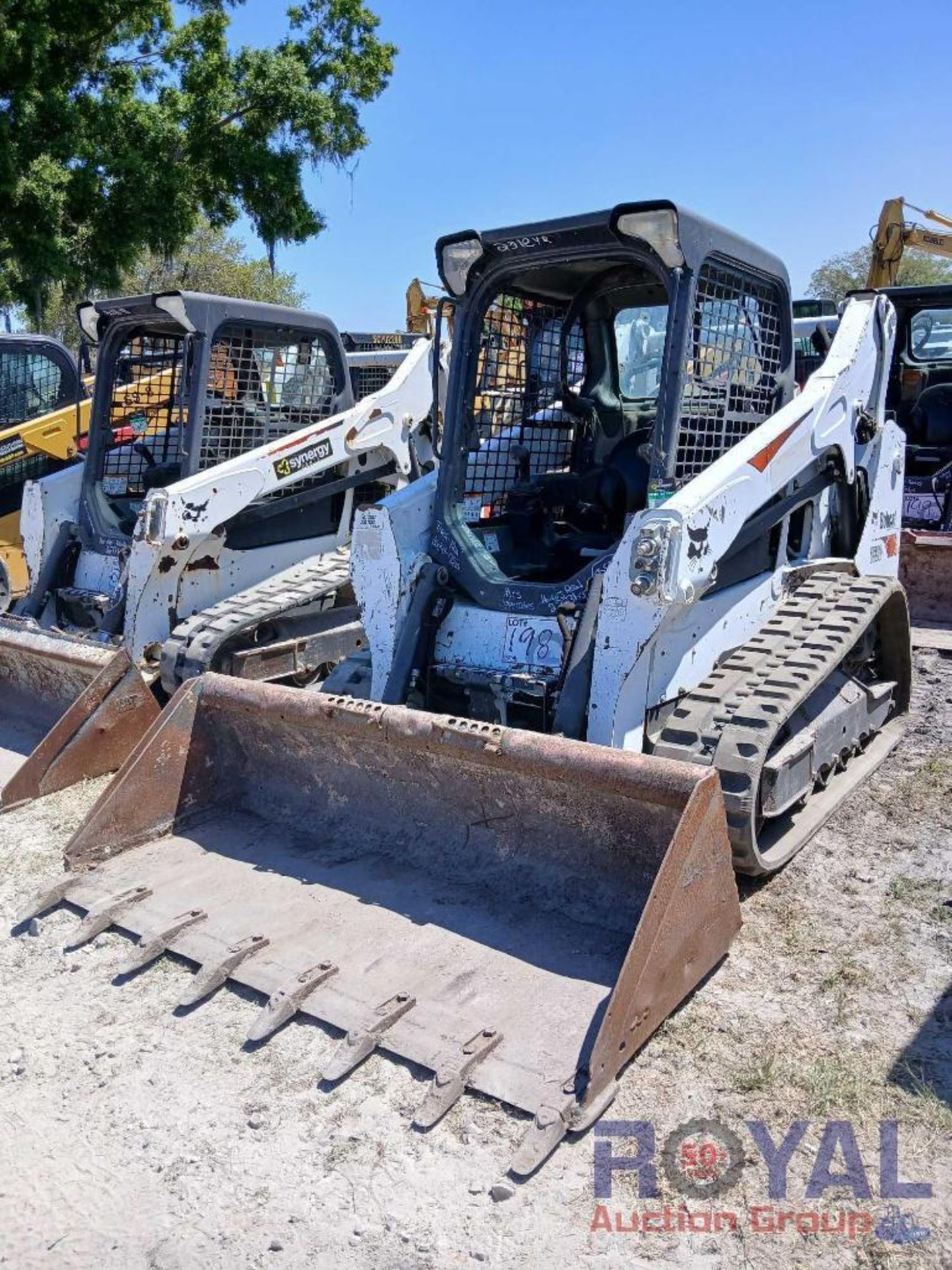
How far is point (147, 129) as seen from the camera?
15.0 metres

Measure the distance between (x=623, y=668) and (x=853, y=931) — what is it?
3.87 ft

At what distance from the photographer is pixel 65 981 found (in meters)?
3.57

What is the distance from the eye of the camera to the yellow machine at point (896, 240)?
1224cm

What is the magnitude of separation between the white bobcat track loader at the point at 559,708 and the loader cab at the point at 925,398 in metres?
2.99

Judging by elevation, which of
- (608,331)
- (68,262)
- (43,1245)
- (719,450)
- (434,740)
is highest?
(68,262)

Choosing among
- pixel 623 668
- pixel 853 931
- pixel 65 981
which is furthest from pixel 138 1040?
pixel 853 931

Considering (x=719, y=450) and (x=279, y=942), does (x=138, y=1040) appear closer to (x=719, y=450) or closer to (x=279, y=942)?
(x=279, y=942)

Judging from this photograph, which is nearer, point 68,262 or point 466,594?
point 466,594

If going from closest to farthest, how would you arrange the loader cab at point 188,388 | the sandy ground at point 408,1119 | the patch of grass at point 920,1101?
the sandy ground at point 408,1119, the patch of grass at point 920,1101, the loader cab at point 188,388

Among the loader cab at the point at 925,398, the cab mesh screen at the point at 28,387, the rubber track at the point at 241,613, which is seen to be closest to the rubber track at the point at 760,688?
the rubber track at the point at 241,613

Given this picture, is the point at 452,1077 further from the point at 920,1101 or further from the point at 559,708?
the point at 559,708

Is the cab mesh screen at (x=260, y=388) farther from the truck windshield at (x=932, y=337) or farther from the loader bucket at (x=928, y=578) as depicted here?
the truck windshield at (x=932, y=337)

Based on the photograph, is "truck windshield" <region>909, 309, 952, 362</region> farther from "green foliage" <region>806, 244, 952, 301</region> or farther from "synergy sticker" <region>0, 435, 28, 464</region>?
"green foliage" <region>806, 244, 952, 301</region>

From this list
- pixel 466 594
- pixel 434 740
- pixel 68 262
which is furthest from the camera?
pixel 68 262
